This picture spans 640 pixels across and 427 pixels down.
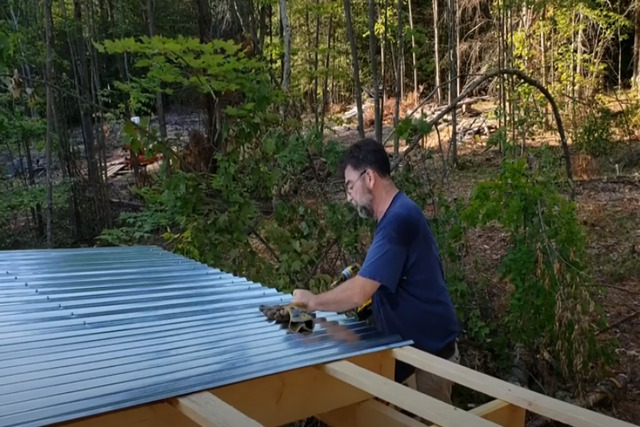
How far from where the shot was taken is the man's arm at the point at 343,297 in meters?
2.46

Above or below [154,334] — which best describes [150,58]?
above

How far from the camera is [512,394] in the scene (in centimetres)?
190

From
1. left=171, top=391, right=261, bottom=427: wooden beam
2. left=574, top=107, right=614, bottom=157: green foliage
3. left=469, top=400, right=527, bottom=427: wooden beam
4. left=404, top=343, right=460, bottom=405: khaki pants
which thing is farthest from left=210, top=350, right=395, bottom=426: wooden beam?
left=574, top=107, right=614, bottom=157: green foliage

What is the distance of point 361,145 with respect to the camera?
280 cm

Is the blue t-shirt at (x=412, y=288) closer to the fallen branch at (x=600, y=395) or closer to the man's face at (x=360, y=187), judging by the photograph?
the man's face at (x=360, y=187)

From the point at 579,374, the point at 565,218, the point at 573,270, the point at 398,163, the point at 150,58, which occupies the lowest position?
the point at 579,374

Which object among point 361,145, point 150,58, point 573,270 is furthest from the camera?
point 150,58

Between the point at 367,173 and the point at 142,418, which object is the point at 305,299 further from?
the point at 142,418

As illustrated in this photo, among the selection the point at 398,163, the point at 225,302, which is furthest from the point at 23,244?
the point at 225,302

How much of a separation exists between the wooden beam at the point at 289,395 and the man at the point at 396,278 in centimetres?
39

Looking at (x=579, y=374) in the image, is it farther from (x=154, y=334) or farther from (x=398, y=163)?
(x=154, y=334)

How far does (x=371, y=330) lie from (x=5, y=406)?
147 cm

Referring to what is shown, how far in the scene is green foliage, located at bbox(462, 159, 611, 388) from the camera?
397 centimetres

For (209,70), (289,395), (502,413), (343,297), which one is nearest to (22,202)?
(209,70)
